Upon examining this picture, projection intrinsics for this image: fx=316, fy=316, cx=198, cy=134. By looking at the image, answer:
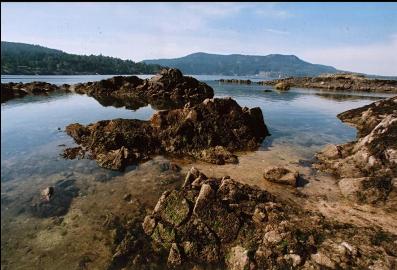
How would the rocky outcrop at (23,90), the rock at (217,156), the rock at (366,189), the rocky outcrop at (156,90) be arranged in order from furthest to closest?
1. the rocky outcrop at (23,90)
2. the rocky outcrop at (156,90)
3. the rock at (217,156)
4. the rock at (366,189)

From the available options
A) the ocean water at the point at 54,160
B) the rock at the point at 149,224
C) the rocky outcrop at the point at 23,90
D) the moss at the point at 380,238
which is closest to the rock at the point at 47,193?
the ocean water at the point at 54,160

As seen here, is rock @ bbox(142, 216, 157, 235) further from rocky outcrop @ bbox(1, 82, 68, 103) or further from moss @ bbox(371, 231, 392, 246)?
rocky outcrop @ bbox(1, 82, 68, 103)

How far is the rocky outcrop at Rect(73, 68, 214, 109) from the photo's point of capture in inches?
2625

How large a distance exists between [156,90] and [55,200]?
56.2 meters

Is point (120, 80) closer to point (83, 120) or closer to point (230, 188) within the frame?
point (83, 120)

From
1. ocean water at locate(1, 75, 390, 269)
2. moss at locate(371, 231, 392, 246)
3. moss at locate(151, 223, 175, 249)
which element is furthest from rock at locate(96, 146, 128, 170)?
moss at locate(371, 231, 392, 246)

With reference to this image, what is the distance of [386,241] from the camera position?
46.7ft

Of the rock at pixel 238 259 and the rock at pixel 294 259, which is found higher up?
the rock at pixel 294 259

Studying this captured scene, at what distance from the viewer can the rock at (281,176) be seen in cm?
2066

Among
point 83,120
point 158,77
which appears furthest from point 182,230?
point 158,77

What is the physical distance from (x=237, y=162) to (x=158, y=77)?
54.6 metres

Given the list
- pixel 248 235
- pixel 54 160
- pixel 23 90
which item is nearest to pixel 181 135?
pixel 54 160

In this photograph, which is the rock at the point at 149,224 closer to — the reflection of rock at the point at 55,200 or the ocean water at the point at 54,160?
the ocean water at the point at 54,160

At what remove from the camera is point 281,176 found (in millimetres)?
21109
